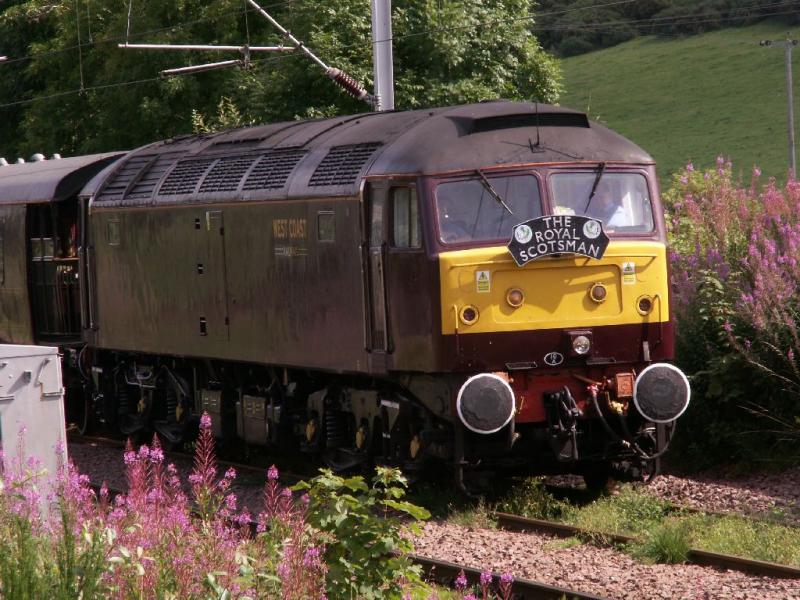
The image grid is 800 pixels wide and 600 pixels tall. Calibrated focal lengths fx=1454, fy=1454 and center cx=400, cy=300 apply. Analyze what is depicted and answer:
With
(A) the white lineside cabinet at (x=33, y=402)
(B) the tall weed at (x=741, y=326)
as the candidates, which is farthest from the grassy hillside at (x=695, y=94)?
(A) the white lineside cabinet at (x=33, y=402)

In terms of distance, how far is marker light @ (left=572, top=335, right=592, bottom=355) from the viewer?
38.4ft

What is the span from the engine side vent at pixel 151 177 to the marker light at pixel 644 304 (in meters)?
6.42

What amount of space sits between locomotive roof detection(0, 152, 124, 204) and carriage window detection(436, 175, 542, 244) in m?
8.18

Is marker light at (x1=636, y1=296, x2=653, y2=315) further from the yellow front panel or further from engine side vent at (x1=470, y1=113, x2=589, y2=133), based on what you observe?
engine side vent at (x1=470, y1=113, x2=589, y2=133)

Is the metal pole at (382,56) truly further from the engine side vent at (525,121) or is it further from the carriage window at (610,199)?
the carriage window at (610,199)

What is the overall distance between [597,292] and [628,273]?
0.33 meters

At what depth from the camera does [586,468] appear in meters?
12.7

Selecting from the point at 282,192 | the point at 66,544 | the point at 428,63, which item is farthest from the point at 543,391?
the point at 428,63

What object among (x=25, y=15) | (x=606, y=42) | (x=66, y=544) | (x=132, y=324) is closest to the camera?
(x=66, y=544)

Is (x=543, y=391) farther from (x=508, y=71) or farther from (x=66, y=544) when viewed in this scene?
(x=508, y=71)

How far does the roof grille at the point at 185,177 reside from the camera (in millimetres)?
15391

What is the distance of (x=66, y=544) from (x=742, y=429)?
28.5 feet

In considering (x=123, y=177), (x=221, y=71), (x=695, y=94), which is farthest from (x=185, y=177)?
(x=695, y=94)

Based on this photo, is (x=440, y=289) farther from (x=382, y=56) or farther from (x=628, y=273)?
(x=382, y=56)
